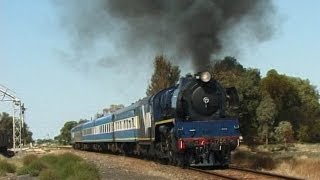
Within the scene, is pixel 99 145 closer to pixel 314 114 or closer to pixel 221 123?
pixel 221 123

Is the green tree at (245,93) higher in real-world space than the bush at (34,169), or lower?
higher

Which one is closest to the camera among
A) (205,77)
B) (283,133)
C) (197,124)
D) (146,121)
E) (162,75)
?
(197,124)

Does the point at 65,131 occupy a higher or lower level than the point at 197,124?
higher

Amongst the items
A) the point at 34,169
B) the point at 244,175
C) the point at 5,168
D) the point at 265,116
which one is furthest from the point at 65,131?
the point at 244,175

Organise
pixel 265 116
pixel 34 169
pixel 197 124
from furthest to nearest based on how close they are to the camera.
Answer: pixel 265 116 → pixel 34 169 → pixel 197 124

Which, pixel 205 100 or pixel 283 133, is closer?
pixel 205 100

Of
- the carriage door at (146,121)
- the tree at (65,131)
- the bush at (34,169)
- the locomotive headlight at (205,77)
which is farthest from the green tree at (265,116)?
the tree at (65,131)

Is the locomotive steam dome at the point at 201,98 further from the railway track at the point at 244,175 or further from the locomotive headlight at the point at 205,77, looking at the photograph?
the railway track at the point at 244,175

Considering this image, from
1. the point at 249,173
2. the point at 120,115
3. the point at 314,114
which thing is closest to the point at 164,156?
the point at 249,173

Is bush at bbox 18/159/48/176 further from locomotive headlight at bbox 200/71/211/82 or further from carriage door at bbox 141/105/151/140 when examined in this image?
locomotive headlight at bbox 200/71/211/82

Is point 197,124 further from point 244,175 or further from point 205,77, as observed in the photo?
point 244,175

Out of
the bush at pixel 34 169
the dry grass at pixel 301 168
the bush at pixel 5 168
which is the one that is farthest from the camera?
the bush at pixel 5 168

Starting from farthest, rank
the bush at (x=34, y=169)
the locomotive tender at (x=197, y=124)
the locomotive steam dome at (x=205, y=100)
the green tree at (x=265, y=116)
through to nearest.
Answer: the green tree at (x=265, y=116) < the bush at (x=34, y=169) < the locomotive steam dome at (x=205, y=100) < the locomotive tender at (x=197, y=124)

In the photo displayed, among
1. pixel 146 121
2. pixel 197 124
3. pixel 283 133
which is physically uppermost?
pixel 283 133
